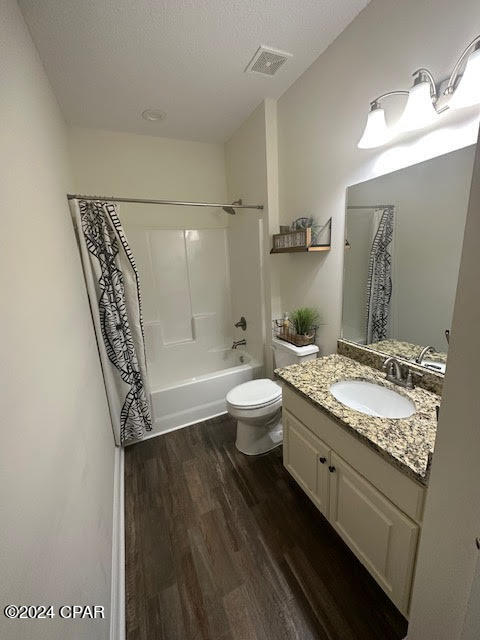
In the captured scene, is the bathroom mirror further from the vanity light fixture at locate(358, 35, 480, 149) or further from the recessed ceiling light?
the recessed ceiling light

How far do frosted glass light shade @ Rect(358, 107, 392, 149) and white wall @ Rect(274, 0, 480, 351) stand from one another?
7 centimetres

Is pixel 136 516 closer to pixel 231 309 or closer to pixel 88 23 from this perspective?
pixel 231 309

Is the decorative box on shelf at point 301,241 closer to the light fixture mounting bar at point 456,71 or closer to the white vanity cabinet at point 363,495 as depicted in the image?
the light fixture mounting bar at point 456,71

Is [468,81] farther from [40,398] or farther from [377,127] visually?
[40,398]

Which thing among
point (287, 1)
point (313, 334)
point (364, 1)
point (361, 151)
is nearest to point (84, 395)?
point (313, 334)

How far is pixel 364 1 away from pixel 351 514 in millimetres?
2370

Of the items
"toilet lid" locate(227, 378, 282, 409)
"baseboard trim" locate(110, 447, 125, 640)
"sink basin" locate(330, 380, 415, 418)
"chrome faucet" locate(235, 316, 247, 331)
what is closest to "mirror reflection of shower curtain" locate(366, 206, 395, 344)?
"sink basin" locate(330, 380, 415, 418)

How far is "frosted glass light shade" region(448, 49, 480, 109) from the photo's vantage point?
2.76 ft

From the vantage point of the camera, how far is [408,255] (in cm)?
126

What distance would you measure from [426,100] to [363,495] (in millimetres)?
1586

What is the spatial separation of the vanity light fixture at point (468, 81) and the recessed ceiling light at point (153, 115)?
191 cm

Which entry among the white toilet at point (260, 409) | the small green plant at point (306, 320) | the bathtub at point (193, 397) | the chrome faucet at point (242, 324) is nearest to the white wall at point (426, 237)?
the small green plant at point (306, 320)

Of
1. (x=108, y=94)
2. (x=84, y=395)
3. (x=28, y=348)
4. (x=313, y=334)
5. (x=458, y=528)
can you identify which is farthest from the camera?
(x=313, y=334)

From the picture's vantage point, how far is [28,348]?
2.24ft
